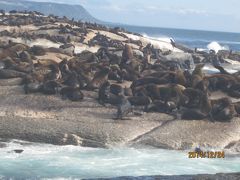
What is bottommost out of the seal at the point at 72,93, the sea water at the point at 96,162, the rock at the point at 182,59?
the sea water at the point at 96,162

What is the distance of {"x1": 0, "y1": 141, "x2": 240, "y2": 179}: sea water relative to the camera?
12.7 m

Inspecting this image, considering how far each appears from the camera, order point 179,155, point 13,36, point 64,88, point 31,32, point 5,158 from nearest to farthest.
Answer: point 5,158 → point 179,155 → point 64,88 → point 13,36 → point 31,32

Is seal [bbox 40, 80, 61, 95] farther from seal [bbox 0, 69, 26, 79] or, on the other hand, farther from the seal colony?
seal [bbox 0, 69, 26, 79]

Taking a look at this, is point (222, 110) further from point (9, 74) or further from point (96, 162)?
point (9, 74)

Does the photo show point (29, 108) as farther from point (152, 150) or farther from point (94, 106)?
point (152, 150)

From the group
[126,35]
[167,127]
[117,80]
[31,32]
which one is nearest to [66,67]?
[117,80]

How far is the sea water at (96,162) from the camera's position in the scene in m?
12.7

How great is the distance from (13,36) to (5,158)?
25.3m

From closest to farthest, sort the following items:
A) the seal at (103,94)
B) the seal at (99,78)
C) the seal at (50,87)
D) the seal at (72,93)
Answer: the seal at (72,93), the seal at (103,94), the seal at (50,87), the seal at (99,78)

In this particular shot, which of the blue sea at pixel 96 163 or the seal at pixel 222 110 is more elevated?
the seal at pixel 222 110

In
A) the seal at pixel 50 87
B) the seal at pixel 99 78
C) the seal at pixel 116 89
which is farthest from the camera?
the seal at pixel 99 78

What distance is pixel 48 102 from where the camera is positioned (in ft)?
59.0
